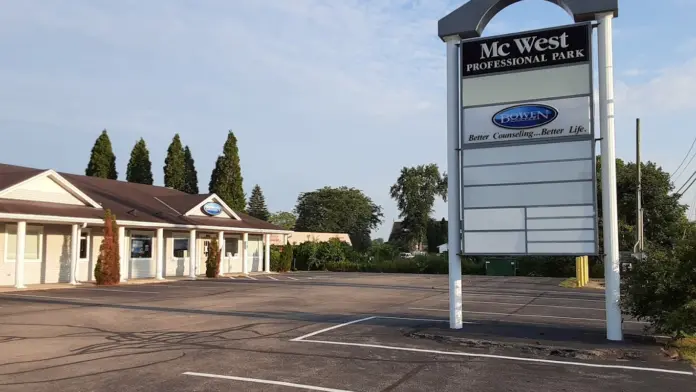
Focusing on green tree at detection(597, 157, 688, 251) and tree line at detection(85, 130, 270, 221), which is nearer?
green tree at detection(597, 157, 688, 251)

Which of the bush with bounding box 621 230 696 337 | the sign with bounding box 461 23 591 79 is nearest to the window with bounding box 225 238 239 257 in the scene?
the sign with bounding box 461 23 591 79

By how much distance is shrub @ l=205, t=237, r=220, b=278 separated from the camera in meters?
29.9

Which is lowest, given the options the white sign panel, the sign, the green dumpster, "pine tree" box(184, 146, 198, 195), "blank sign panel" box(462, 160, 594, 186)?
the green dumpster

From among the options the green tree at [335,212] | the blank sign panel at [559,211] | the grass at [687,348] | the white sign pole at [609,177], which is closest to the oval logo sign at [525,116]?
the white sign pole at [609,177]

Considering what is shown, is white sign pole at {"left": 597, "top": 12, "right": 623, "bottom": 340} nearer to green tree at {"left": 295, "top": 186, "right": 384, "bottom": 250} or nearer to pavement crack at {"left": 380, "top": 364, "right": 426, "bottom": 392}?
pavement crack at {"left": 380, "top": 364, "right": 426, "bottom": 392}

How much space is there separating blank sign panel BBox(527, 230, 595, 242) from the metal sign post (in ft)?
0.05

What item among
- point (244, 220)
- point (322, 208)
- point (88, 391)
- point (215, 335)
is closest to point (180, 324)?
point (215, 335)

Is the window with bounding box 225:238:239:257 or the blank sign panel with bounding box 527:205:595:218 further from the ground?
the blank sign panel with bounding box 527:205:595:218

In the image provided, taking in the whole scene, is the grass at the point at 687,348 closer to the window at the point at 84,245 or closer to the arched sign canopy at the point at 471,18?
the arched sign canopy at the point at 471,18

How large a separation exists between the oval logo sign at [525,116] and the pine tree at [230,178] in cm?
4016

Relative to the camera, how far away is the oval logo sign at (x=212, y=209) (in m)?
32.0

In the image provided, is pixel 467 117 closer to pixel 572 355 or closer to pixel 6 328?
pixel 572 355

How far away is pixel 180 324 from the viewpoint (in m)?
11.7

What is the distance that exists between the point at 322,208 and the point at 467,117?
7590 centimetres
